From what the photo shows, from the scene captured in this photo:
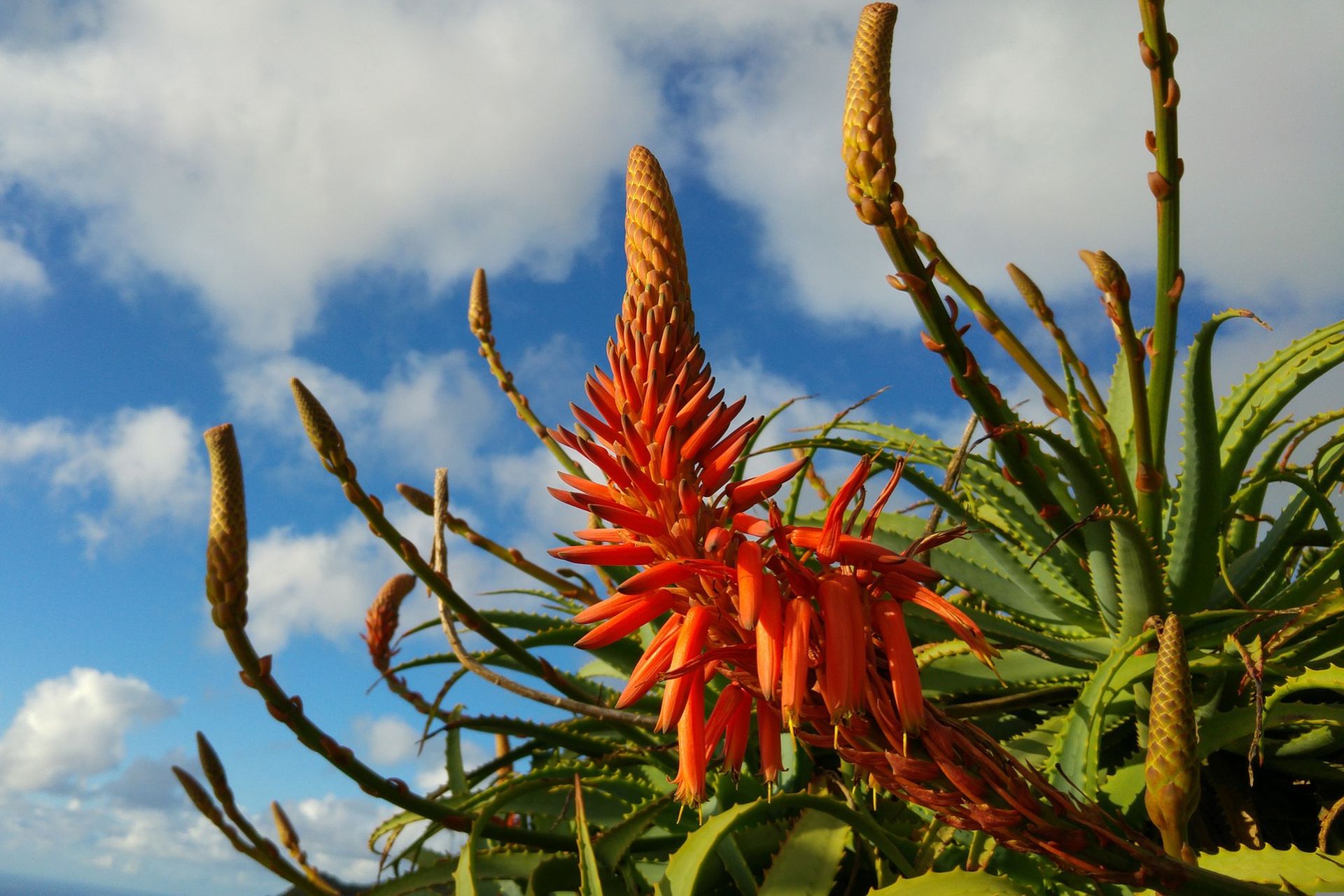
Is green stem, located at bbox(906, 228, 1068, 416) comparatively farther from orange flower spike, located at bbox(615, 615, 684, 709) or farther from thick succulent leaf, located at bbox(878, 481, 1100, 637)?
orange flower spike, located at bbox(615, 615, 684, 709)

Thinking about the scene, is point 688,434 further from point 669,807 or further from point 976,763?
point 669,807

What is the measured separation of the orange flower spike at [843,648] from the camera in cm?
72

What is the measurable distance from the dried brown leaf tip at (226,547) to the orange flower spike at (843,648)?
1.02m

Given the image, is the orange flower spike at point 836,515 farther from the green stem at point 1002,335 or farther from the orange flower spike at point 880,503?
the green stem at point 1002,335

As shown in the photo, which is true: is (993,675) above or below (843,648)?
above

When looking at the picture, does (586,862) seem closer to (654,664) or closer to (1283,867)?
(654,664)

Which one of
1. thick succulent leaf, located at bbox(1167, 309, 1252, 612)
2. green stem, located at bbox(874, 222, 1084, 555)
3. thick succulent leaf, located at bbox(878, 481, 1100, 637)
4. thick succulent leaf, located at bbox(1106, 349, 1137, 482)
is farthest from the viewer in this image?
thick succulent leaf, located at bbox(1106, 349, 1137, 482)

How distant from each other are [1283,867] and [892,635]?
2.39 ft

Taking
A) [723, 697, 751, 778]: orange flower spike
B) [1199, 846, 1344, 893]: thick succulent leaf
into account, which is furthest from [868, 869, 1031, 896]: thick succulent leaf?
[723, 697, 751, 778]: orange flower spike

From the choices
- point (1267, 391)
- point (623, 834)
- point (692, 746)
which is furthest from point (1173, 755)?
point (1267, 391)

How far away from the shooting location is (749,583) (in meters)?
0.73

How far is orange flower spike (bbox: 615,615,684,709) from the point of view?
0.80 metres

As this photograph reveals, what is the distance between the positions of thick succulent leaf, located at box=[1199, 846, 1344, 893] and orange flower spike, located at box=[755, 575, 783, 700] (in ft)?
2.28

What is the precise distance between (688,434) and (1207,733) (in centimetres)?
124
